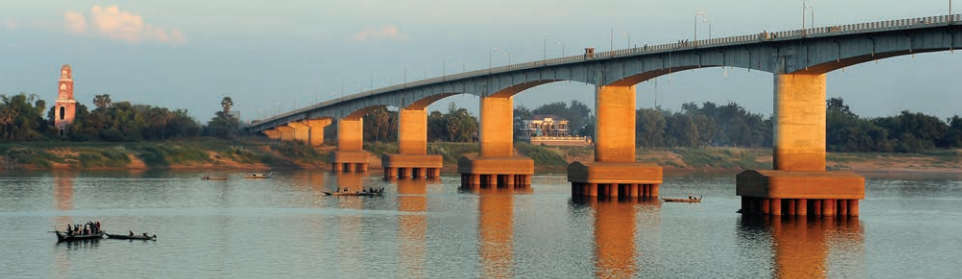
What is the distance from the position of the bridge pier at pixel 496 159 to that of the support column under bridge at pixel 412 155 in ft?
70.5

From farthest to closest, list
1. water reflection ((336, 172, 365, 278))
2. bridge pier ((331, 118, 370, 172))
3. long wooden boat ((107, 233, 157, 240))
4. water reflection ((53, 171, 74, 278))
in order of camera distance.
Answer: bridge pier ((331, 118, 370, 172)), long wooden boat ((107, 233, 157, 240)), water reflection ((336, 172, 365, 278)), water reflection ((53, 171, 74, 278))

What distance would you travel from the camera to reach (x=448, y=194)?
111m

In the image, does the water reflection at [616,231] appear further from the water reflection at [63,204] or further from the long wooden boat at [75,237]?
the long wooden boat at [75,237]

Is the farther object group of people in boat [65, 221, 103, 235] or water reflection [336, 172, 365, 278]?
group of people in boat [65, 221, 103, 235]

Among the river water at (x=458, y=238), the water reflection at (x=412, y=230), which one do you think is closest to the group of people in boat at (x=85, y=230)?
the river water at (x=458, y=238)

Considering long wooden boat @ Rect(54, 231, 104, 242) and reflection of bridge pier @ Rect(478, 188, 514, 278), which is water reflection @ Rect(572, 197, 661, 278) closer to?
reflection of bridge pier @ Rect(478, 188, 514, 278)

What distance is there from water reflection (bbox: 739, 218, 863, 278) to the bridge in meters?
1.45

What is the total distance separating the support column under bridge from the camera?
148000 millimetres

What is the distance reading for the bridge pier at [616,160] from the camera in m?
99.9

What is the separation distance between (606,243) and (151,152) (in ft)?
432

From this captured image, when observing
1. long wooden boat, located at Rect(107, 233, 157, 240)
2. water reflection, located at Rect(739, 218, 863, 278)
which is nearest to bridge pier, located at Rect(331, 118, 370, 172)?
water reflection, located at Rect(739, 218, 863, 278)

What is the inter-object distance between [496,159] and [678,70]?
32055mm

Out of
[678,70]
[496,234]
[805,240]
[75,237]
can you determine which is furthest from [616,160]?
[75,237]

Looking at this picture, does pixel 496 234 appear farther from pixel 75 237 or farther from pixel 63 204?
pixel 63 204
